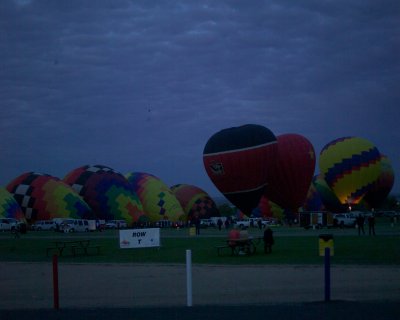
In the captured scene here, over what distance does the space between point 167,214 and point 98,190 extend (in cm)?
1149

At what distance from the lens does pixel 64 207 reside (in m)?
64.3

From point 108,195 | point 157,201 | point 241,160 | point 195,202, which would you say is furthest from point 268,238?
point 195,202

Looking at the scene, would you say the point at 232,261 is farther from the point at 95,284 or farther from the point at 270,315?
the point at 270,315

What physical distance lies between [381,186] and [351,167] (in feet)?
27.4

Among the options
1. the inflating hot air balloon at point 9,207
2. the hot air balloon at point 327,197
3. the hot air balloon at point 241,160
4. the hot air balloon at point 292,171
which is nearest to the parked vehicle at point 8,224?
the inflating hot air balloon at point 9,207

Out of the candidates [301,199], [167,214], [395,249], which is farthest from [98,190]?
[395,249]

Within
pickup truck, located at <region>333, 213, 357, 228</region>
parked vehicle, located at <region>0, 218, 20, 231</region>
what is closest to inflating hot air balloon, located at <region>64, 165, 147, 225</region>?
parked vehicle, located at <region>0, 218, 20, 231</region>

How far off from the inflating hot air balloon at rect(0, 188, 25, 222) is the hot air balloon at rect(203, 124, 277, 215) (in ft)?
70.0

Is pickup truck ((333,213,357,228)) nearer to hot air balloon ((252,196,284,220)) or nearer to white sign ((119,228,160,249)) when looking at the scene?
hot air balloon ((252,196,284,220))

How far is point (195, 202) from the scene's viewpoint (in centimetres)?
8619

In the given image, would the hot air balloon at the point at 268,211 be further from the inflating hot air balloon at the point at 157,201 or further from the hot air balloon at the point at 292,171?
the hot air balloon at the point at 292,171

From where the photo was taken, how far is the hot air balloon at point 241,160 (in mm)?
51281

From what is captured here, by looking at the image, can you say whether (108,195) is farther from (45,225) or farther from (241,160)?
(241,160)

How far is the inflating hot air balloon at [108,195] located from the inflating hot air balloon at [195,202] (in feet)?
51.0
